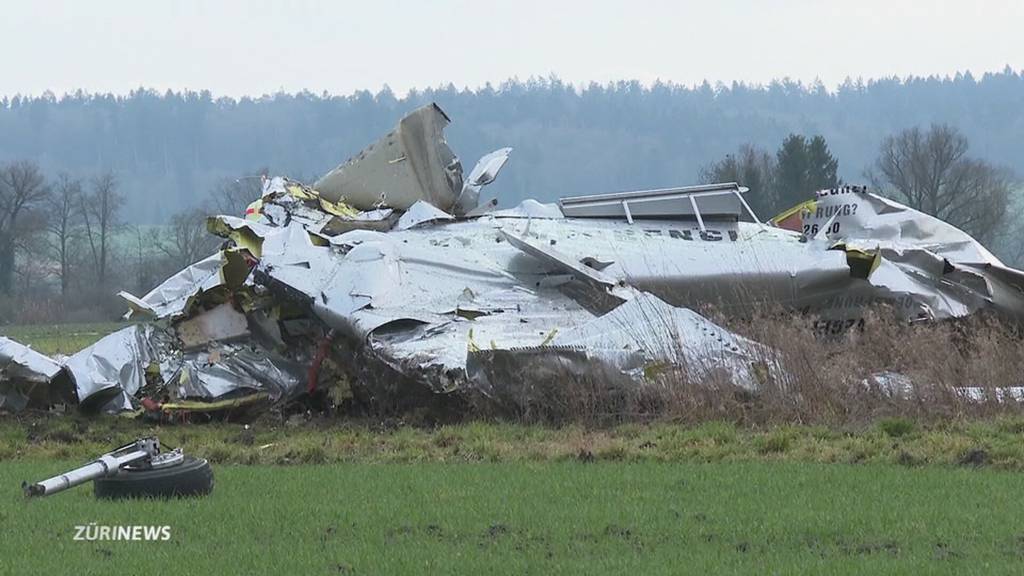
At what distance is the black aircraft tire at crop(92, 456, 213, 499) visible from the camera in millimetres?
7676

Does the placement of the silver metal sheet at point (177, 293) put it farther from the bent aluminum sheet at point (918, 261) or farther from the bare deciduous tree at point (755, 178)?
the bare deciduous tree at point (755, 178)

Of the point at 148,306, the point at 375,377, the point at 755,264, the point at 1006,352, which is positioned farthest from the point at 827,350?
the point at 148,306

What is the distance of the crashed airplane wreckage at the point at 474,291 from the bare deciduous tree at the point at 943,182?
53039 millimetres

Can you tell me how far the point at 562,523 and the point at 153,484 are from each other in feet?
8.31


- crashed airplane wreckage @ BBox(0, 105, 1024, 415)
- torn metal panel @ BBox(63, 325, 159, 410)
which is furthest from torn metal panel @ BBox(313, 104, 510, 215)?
torn metal panel @ BBox(63, 325, 159, 410)

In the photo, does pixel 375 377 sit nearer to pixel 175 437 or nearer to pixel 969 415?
pixel 175 437

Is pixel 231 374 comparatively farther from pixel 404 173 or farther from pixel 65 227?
pixel 65 227

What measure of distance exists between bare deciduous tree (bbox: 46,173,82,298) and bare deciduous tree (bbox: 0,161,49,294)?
3.46 m

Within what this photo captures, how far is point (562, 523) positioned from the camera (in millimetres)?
6641

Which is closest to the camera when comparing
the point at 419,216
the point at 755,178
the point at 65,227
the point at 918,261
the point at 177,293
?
the point at 918,261

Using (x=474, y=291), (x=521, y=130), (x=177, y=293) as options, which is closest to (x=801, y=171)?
(x=177, y=293)

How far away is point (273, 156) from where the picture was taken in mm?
161125

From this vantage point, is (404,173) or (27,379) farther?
(404,173)

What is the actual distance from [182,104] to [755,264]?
169 m
